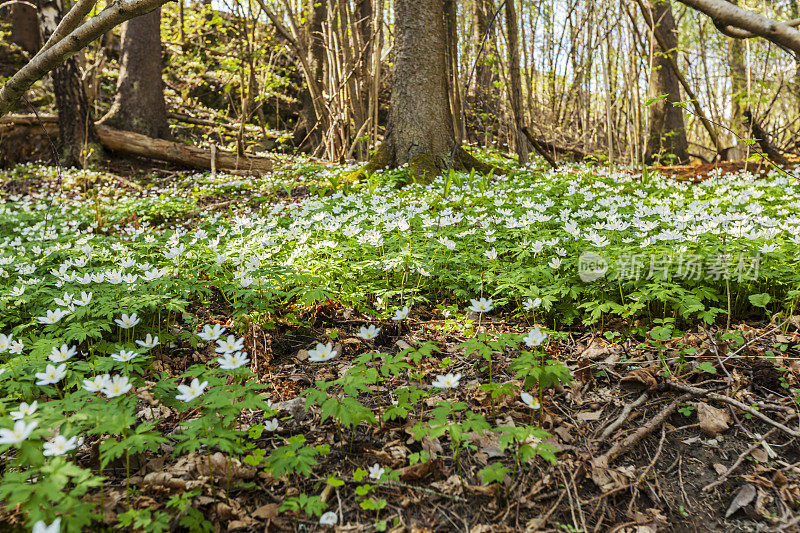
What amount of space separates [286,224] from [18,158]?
9142 mm

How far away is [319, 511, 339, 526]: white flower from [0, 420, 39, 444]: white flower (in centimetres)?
101

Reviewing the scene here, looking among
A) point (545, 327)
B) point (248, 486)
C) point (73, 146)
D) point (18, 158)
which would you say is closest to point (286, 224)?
point (545, 327)

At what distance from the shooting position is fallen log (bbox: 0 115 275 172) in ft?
31.2

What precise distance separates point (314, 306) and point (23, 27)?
15.0 meters

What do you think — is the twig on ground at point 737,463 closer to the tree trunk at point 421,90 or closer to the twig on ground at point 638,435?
the twig on ground at point 638,435

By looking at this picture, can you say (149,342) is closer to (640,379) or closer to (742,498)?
(640,379)

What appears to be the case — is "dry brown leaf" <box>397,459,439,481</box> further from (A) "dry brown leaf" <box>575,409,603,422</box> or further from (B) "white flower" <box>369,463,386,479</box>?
(A) "dry brown leaf" <box>575,409,603,422</box>

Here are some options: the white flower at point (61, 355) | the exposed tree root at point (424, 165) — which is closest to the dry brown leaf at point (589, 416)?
the white flower at point (61, 355)

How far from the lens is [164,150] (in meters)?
9.70

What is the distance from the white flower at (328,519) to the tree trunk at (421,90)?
18.0 feet

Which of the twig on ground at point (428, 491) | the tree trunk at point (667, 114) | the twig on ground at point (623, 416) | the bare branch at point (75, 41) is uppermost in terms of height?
the tree trunk at point (667, 114)

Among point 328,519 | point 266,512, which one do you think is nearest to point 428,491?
point 328,519

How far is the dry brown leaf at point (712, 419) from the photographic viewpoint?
84.3 inches

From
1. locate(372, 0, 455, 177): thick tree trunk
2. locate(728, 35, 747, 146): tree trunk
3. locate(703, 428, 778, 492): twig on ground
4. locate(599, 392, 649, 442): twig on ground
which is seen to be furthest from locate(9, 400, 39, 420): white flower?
locate(728, 35, 747, 146): tree trunk
